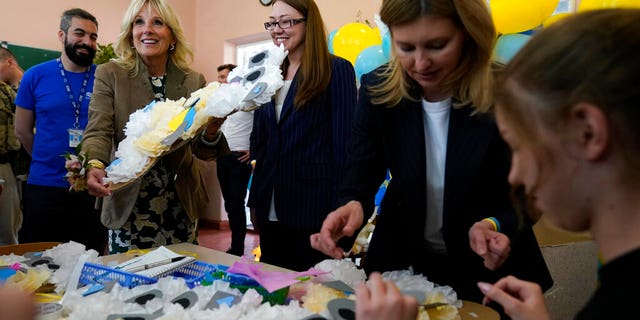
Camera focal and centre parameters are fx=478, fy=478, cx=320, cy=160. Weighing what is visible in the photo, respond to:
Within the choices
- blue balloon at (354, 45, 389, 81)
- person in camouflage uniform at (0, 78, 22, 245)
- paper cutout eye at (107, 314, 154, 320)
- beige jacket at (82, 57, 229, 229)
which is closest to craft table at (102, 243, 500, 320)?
beige jacket at (82, 57, 229, 229)

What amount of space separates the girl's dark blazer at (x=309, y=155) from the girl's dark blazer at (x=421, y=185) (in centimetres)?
38

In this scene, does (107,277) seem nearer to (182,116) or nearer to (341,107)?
(182,116)

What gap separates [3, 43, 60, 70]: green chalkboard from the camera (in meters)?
4.83

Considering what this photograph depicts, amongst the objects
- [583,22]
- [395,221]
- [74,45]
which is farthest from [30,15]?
[583,22]

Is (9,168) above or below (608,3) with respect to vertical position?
below

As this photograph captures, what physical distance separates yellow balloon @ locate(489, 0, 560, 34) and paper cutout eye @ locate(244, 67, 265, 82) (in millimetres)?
1420

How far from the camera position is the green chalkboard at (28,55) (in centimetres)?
483

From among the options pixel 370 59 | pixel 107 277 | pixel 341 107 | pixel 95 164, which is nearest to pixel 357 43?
pixel 370 59

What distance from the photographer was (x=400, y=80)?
1283 millimetres

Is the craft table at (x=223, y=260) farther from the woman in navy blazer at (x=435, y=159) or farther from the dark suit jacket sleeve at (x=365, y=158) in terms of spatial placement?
the dark suit jacket sleeve at (x=365, y=158)

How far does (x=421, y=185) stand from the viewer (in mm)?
1239

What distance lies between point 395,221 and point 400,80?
38cm

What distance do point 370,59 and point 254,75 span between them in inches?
66.9

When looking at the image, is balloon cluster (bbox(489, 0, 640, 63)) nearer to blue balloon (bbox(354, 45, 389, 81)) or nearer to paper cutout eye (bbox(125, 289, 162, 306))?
blue balloon (bbox(354, 45, 389, 81))
